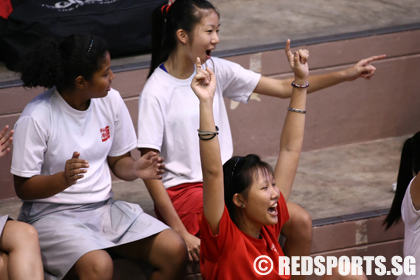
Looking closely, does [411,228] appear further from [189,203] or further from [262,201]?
[189,203]

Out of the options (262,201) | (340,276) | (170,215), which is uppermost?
(262,201)

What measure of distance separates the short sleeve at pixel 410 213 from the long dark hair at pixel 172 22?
0.88 m

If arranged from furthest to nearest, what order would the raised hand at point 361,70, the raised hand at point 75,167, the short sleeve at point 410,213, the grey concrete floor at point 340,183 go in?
the grey concrete floor at point 340,183 → the raised hand at point 361,70 → the short sleeve at point 410,213 → the raised hand at point 75,167

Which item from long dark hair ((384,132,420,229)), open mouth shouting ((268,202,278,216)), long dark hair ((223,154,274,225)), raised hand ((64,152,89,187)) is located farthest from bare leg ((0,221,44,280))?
long dark hair ((384,132,420,229))

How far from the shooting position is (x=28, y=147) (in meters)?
1.84

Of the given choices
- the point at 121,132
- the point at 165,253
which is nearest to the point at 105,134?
the point at 121,132

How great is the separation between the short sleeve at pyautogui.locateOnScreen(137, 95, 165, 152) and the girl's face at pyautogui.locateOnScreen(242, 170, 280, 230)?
0.43m

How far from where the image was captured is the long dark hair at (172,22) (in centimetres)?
208

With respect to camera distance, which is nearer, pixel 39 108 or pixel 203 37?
pixel 39 108

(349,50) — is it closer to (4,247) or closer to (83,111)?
(83,111)

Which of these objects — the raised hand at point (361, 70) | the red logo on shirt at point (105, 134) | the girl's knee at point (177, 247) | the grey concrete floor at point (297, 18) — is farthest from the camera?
the grey concrete floor at point (297, 18)

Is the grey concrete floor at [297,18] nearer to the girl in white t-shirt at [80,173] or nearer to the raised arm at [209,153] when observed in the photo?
the girl in white t-shirt at [80,173]

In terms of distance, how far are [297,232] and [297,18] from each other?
5.30 ft

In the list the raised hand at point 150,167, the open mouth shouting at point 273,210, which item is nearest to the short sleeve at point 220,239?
the open mouth shouting at point 273,210
